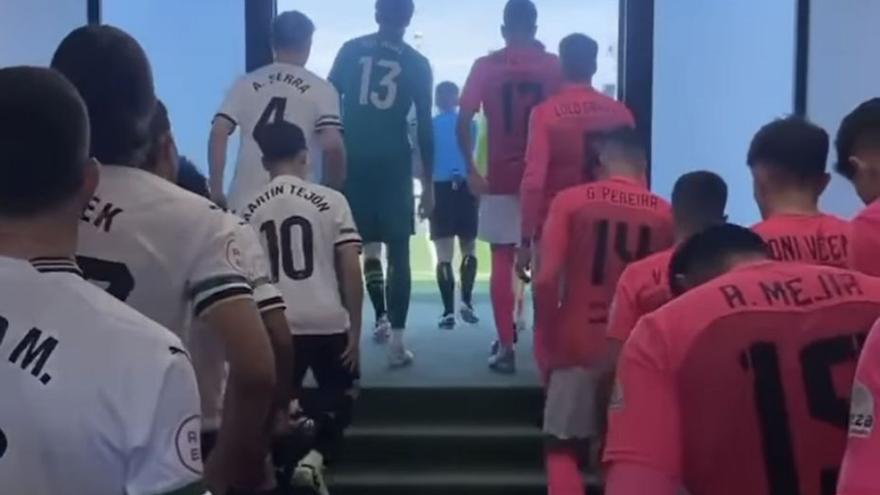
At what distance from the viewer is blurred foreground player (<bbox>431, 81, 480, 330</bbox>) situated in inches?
267

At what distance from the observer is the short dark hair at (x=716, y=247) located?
193 centimetres

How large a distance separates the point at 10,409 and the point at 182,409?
0.17 metres

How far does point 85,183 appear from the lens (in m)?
1.36

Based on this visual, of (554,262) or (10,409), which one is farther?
(554,262)

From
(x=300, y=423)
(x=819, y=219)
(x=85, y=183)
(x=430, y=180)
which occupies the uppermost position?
(x=85, y=183)

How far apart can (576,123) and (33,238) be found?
3.32 meters

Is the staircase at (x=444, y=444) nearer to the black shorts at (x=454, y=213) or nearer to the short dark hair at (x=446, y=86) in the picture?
the black shorts at (x=454, y=213)

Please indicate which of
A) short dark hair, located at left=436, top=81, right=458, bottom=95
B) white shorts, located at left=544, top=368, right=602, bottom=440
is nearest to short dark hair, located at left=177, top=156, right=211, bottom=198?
white shorts, located at left=544, top=368, right=602, bottom=440

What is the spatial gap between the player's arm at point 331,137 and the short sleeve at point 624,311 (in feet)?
5.31

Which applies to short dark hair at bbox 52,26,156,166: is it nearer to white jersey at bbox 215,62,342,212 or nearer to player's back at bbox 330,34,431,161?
white jersey at bbox 215,62,342,212

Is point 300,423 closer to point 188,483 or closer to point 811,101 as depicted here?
point 188,483

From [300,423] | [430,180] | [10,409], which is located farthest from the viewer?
[430,180]

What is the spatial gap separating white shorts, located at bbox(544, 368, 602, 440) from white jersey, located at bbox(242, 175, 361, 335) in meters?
0.70

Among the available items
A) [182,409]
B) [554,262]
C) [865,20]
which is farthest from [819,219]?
[865,20]
